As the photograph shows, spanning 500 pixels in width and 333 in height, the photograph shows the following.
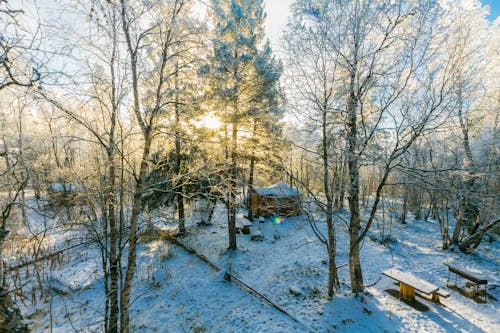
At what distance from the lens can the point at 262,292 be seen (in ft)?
24.6

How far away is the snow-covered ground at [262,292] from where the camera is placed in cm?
604

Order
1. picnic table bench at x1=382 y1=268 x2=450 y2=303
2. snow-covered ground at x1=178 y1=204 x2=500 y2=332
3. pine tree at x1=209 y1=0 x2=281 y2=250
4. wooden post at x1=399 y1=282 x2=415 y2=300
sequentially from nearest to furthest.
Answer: snow-covered ground at x1=178 y1=204 x2=500 y2=332 < picnic table bench at x1=382 y1=268 x2=450 y2=303 < wooden post at x1=399 y1=282 x2=415 y2=300 < pine tree at x1=209 y1=0 x2=281 y2=250

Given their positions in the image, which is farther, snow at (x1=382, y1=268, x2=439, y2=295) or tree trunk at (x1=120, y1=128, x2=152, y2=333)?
snow at (x1=382, y1=268, x2=439, y2=295)

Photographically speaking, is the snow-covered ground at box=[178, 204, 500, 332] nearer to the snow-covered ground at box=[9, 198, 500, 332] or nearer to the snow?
the snow-covered ground at box=[9, 198, 500, 332]

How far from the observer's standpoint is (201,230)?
13.7 m

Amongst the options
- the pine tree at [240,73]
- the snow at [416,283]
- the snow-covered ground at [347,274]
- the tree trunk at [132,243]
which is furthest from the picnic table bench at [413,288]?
the tree trunk at [132,243]

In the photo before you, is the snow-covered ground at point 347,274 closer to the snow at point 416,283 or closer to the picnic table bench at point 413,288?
the picnic table bench at point 413,288

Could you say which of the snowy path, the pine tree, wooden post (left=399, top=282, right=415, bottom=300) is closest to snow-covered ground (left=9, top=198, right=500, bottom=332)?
the snowy path

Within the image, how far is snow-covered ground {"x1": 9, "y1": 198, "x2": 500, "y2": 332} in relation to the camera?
6.04 meters

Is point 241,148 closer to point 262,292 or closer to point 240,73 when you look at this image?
point 240,73

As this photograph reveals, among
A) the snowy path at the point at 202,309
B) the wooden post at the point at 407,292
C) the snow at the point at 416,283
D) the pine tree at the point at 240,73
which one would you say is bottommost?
the snowy path at the point at 202,309

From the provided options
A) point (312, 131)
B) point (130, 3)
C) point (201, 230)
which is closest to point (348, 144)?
point (312, 131)

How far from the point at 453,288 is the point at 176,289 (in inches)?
387

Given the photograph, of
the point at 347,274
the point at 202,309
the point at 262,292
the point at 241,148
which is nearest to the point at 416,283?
the point at 347,274
